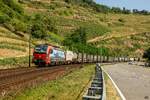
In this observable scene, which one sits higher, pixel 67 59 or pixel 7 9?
pixel 7 9

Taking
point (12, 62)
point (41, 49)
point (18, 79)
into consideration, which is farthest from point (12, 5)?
point (18, 79)

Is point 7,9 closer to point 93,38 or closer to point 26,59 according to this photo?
point 26,59

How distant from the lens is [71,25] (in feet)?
636

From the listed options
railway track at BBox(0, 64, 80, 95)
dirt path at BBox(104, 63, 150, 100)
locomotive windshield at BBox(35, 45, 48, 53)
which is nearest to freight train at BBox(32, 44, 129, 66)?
locomotive windshield at BBox(35, 45, 48, 53)

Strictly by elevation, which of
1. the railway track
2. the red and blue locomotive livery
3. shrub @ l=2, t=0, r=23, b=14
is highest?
shrub @ l=2, t=0, r=23, b=14

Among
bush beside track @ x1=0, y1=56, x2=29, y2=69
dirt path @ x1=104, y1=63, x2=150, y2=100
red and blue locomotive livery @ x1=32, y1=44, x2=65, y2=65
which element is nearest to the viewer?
dirt path @ x1=104, y1=63, x2=150, y2=100

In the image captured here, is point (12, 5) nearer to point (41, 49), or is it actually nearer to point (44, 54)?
point (41, 49)

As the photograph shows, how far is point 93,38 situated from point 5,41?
359ft

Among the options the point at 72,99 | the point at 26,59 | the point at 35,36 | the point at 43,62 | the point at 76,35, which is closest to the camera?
the point at 72,99

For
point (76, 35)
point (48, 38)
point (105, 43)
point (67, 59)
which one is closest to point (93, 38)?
point (105, 43)

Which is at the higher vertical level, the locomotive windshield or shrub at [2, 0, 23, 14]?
shrub at [2, 0, 23, 14]

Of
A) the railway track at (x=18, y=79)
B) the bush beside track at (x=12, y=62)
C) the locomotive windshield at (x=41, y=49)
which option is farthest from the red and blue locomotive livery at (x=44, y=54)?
Result: the railway track at (x=18, y=79)

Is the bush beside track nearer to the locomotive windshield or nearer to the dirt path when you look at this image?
the locomotive windshield

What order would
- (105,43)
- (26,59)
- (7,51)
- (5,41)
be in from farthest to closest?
(105,43) → (5,41) → (7,51) → (26,59)
